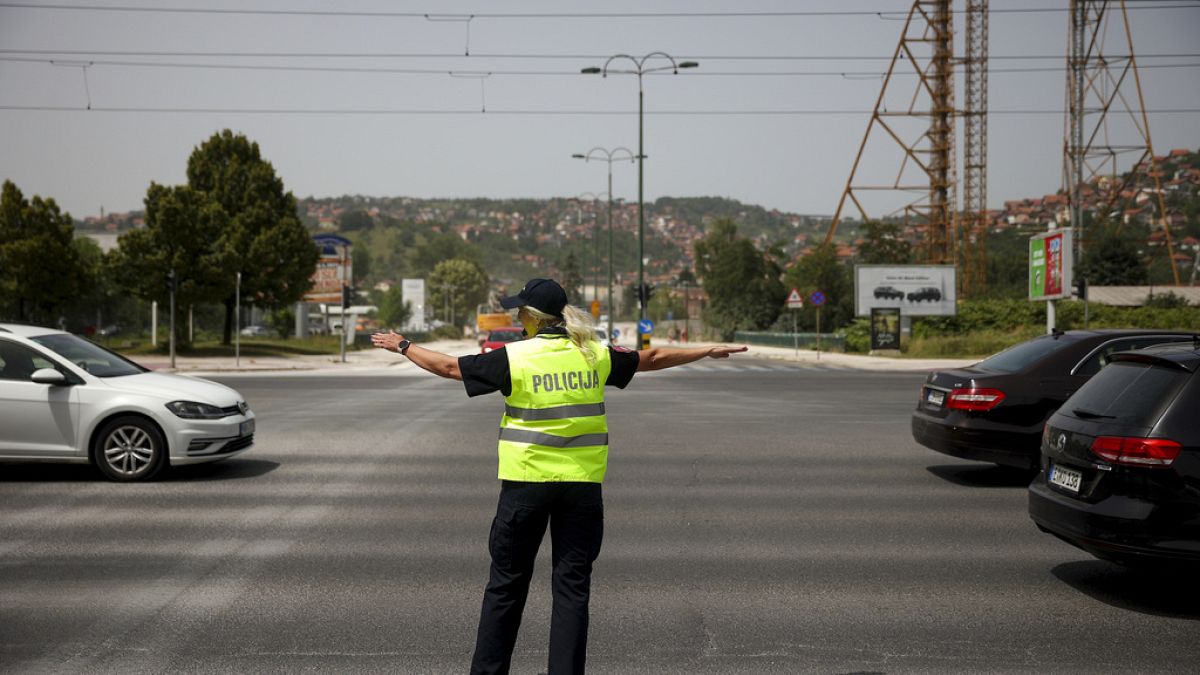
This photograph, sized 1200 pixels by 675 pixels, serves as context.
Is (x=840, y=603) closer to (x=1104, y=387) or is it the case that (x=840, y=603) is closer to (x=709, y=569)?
(x=709, y=569)

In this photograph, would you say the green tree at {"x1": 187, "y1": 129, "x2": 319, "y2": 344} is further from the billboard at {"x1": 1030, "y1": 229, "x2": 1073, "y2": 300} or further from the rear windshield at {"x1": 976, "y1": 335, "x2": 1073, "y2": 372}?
the rear windshield at {"x1": 976, "y1": 335, "x2": 1073, "y2": 372}

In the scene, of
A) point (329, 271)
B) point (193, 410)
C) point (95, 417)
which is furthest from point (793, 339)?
point (95, 417)

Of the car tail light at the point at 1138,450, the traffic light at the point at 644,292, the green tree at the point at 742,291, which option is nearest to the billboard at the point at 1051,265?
the traffic light at the point at 644,292

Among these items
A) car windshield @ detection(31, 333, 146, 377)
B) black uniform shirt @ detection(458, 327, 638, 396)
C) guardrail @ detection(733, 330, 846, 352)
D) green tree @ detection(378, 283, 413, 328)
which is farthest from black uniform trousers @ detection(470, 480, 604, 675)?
green tree @ detection(378, 283, 413, 328)

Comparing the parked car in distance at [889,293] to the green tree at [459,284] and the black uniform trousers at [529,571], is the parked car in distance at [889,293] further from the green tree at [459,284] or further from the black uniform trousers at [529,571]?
the green tree at [459,284]

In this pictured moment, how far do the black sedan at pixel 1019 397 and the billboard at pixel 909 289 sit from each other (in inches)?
1586

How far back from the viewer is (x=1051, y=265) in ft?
121

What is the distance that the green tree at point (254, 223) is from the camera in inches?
1893

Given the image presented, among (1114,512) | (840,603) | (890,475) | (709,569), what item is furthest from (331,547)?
(890,475)

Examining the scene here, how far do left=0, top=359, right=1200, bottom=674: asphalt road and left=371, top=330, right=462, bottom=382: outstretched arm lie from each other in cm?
140

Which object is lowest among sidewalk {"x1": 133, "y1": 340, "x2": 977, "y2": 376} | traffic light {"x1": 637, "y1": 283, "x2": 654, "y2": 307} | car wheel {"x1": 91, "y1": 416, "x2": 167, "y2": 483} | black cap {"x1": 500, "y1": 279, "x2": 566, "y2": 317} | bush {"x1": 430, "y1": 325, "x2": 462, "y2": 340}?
bush {"x1": 430, "y1": 325, "x2": 462, "y2": 340}

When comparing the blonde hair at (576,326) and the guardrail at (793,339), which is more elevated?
the blonde hair at (576,326)

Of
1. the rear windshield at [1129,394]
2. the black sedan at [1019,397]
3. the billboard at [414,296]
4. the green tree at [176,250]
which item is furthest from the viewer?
the billboard at [414,296]

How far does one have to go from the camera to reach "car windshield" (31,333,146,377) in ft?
35.0
